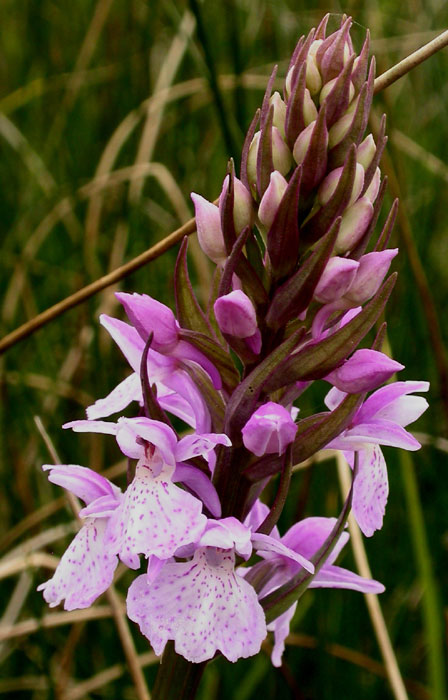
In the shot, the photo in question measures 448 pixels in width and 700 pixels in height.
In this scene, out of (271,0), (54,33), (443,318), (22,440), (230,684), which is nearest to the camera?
(230,684)

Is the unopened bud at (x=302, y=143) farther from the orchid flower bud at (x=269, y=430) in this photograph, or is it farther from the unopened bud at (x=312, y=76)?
the orchid flower bud at (x=269, y=430)

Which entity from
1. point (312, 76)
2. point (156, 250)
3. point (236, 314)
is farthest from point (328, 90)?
point (156, 250)

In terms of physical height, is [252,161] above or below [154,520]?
above

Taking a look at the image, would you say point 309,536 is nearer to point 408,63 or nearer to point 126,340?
point 126,340

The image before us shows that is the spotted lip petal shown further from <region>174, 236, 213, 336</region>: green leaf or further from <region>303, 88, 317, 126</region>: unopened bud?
<region>303, 88, 317, 126</region>: unopened bud

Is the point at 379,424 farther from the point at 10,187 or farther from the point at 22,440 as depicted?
the point at 10,187

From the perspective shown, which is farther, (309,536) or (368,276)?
(309,536)

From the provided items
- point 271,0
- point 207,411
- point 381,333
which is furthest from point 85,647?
point 271,0
